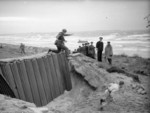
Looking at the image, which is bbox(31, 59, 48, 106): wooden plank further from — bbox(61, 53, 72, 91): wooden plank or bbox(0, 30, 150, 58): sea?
bbox(0, 30, 150, 58): sea

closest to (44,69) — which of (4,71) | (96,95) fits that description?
(4,71)

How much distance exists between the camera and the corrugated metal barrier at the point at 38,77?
636 centimetres

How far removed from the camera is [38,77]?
23.7 feet

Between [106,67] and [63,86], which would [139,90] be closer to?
[106,67]

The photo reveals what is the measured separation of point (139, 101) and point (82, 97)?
2.20m

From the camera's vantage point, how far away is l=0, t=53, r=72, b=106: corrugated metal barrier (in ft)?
20.9

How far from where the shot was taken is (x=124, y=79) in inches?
367

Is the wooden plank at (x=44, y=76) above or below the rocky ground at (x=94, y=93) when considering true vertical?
→ above

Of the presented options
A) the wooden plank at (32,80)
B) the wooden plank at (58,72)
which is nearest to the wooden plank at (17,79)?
the wooden plank at (32,80)

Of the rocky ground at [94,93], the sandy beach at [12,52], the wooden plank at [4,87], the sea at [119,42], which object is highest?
the wooden plank at [4,87]

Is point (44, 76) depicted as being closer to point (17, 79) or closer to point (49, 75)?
point (49, 75)

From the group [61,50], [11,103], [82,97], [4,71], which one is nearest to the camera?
[11,103]

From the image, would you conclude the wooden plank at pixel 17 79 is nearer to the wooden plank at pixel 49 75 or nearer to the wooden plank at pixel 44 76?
the wooden plank at pixel 44 76

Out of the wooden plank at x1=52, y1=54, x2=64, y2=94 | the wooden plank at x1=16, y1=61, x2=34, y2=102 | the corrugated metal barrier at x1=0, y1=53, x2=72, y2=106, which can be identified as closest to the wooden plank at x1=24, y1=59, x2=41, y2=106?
the corrugated metal barrier at x1=0, y1=53, x2=72, y2=106
